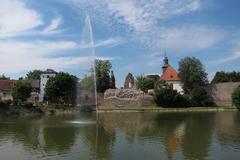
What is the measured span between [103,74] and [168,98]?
971 inches

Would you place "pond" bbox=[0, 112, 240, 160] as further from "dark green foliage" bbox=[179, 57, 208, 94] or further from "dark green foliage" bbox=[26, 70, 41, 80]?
"dark green foliage" bbox=[26, 70, 41, 80]

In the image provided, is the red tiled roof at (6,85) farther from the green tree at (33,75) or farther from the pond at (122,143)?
the pond at (122,143)

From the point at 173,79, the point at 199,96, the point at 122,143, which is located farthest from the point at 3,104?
the point at 122,143

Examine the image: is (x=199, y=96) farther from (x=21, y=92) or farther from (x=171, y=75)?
(x=21, y=92)

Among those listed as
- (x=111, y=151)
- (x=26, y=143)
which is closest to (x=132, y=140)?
(x=111, y=151)

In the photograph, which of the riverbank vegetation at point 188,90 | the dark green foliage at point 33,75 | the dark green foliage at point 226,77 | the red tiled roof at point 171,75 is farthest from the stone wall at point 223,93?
the dark green foliage at point 33,75

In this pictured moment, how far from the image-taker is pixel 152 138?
132ft

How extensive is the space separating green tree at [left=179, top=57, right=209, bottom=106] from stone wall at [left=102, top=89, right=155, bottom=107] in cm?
1103

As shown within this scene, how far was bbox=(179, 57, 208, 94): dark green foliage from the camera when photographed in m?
107

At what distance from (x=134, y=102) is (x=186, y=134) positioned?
2450 inches

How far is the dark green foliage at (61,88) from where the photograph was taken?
3976 inches

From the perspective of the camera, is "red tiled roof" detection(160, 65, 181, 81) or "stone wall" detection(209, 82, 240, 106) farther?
"red tiled roof" detection(160, 65, 181, 81)

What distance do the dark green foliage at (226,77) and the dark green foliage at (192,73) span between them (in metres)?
27.8

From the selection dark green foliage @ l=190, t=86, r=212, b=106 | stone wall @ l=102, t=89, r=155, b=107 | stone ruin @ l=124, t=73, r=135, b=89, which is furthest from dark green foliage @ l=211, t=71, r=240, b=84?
stone wall @ l=102, t=89, r=155, b=107
